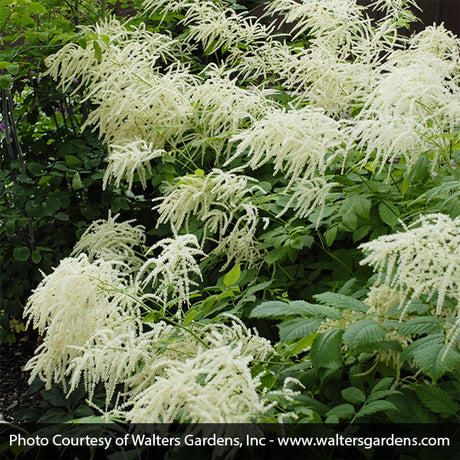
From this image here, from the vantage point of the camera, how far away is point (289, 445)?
1466mm

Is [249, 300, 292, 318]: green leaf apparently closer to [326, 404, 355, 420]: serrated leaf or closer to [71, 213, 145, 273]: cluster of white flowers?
[326, 404, 355, 420]: serrated leaf

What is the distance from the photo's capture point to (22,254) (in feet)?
10.4

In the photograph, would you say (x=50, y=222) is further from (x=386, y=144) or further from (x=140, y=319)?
(x=386, y=144)

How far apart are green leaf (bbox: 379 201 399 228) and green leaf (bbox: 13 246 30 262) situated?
6.60ft

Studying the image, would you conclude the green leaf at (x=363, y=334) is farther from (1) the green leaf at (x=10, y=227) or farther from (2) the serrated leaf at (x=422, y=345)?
(1) the green leaf at (x=10, y=227)

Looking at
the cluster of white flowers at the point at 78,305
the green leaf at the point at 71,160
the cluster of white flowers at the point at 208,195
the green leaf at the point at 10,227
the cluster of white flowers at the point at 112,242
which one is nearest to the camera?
the cluster of white flowers at the point at 78,305

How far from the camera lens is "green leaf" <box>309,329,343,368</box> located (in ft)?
4.62

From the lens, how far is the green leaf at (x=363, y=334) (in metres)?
1.34

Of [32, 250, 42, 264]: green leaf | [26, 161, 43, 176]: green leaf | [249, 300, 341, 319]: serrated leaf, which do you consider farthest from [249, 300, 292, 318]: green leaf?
[26, 161, 43, 176]: green leaf

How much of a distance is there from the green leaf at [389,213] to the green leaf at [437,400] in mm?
683

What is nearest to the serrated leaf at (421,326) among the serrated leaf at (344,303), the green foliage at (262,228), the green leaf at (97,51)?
the green foliage at (262,228)

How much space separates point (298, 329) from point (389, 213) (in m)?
0.75

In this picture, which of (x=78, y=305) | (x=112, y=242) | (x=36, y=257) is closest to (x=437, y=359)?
(x=78, y=305)

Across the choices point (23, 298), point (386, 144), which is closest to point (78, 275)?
point (386, 144)
